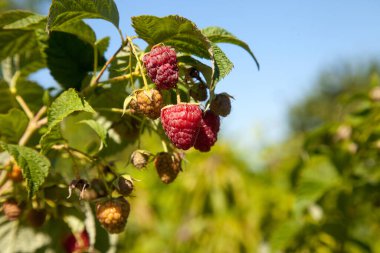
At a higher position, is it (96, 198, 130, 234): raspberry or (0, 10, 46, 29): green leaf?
(0, 10, 46, 29): green leaf

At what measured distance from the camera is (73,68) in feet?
3.64

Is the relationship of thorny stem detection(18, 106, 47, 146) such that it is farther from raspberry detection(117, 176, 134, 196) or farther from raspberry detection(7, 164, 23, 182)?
raspberry detection(117, 176, 134, 196)

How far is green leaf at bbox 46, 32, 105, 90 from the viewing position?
3.62 feet

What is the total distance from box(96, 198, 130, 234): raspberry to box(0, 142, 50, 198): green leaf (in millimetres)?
119

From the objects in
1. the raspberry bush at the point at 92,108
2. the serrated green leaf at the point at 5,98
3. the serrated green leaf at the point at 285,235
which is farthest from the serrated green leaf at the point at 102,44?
the serrated green leaf at the point at 285,235

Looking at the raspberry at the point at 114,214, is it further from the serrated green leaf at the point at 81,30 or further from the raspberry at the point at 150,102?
the serrated green leaf at the point at 81,30

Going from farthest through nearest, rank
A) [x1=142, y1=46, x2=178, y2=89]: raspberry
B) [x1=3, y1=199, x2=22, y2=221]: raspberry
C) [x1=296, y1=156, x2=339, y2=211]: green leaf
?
[x1=296, y1=156, x2=339, y2=211]: green leaf
[x1=3, y1=199, x2=22, y2=221]: raspberry
[x1=142, y1=46, x2=178, y2=89]: raspberry

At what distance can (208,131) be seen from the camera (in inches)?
32.5

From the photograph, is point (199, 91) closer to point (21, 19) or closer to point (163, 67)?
point (163, 67)

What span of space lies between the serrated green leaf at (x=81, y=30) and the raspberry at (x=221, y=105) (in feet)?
1.14

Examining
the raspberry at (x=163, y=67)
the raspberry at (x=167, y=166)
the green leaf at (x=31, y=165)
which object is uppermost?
the raspberry at (x=163, y=67)

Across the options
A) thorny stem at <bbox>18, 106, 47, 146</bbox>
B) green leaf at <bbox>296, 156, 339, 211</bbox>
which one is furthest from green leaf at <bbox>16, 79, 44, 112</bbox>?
green leaf at <bbox>296, 156, 339, 211</bbox>

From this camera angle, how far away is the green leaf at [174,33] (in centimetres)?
79

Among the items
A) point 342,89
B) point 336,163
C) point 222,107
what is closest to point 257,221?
point 336,163
